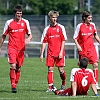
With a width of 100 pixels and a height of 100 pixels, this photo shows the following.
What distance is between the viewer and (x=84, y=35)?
16.6 metres

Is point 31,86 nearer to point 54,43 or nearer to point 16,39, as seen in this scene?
point 54,43

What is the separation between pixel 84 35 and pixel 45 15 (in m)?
23.1

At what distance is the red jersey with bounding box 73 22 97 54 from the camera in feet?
54.2

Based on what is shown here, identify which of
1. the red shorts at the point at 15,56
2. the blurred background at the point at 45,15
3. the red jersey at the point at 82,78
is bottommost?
the blurred background at the point at 45,15

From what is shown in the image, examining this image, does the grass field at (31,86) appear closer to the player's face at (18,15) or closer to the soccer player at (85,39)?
the soccer player at (85,39)

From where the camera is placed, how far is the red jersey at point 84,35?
16.5 meters

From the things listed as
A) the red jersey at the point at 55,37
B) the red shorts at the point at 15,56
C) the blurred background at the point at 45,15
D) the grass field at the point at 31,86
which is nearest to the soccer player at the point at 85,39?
the red jersey at the point at 55,37

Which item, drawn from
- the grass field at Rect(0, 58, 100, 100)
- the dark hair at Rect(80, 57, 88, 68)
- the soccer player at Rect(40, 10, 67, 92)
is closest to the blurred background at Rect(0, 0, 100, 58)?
the grass field at Rect(0, 58, 100, 100)

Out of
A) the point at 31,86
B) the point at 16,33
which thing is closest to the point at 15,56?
the point at 16,33

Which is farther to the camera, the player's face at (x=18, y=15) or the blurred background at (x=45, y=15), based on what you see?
the blurred background at (x=45, y=15)

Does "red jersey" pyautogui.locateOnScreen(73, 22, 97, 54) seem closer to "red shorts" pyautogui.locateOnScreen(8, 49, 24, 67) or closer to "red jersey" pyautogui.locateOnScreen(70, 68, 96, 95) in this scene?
"red shorts" pyautogui.locateOnScreen(8, 49, 24, 67)

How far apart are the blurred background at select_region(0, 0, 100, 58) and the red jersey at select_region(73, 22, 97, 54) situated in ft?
53.8

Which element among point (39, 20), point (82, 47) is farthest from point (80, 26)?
point (39, 20)

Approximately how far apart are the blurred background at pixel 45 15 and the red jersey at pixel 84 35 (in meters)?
16.4
